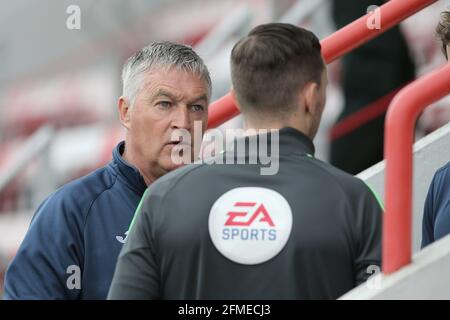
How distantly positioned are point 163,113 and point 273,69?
28.6 inches

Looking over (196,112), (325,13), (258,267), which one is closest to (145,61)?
(196,112)

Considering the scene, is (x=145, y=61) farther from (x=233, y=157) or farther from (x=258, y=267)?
(x=258, y=267)

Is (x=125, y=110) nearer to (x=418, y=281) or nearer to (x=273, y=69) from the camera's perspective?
(x=273, y=69)

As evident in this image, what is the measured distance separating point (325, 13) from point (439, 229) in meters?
2.57

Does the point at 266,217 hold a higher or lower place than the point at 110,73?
Answer: lower

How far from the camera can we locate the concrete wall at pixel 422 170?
3602 millimetres

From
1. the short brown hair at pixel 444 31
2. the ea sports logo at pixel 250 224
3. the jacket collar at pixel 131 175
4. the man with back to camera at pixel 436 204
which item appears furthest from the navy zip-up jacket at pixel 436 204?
the ea sports logo at pixel 250 224

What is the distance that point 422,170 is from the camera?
11.8 feet

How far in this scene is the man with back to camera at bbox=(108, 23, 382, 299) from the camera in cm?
217

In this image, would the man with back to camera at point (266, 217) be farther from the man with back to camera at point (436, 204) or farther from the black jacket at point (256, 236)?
the man with back to camera at point (436, 204)

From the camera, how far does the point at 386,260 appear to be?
2.30 meters

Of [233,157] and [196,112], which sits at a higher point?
[196,112]

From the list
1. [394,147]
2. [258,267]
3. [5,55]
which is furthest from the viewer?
[5,55]

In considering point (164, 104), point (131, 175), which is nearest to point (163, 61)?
point (164, 104)
